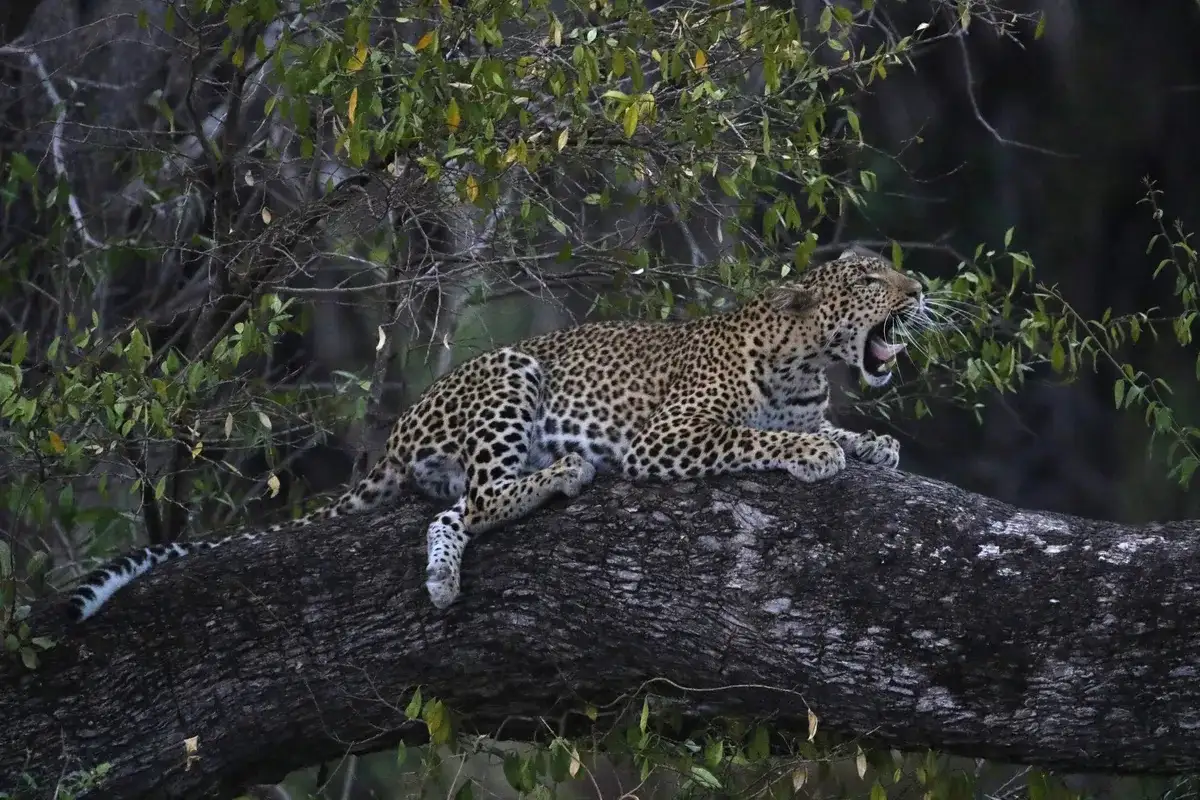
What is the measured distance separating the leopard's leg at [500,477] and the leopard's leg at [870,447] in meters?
1.16

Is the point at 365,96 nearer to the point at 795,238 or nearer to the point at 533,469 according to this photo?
the point at 533,469

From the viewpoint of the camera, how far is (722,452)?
6441mm

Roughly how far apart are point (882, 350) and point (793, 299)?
43cm

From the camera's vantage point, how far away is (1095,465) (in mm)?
15508

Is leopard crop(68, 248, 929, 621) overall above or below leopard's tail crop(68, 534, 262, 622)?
above

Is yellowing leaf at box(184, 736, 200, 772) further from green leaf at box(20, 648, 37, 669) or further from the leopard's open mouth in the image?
the leopard's open mouth

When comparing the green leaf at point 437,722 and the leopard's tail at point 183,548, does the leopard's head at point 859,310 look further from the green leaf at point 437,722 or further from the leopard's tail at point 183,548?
the green leaf at point 437,722

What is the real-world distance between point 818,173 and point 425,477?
205 centimetres

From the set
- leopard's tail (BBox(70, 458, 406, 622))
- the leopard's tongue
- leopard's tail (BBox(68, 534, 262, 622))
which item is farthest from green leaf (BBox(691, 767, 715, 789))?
the leopard's tongue

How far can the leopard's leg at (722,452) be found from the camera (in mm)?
6141

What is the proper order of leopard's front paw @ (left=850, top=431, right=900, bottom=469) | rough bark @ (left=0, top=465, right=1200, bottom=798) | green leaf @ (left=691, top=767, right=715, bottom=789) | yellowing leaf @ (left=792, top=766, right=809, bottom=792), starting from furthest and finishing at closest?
leopard's front paw @ (left=850, top=431, right=900, bottom=469)
yellowing leaf @ (left=792, top=766, right=809, bottom=792)
rough bark @ (left=0, top=465, right=1200, bottom=798)
green leaf @ (left=691, top=767, right=715, bottom=789)

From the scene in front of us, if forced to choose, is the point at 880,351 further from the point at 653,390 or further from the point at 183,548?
the point at 183,548

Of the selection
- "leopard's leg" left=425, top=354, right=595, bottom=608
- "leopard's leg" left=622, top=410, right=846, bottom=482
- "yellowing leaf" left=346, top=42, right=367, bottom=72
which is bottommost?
"leopard's leg" left=425, top=354, right=595, bottom=608

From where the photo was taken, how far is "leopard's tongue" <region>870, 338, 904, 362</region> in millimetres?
7052
